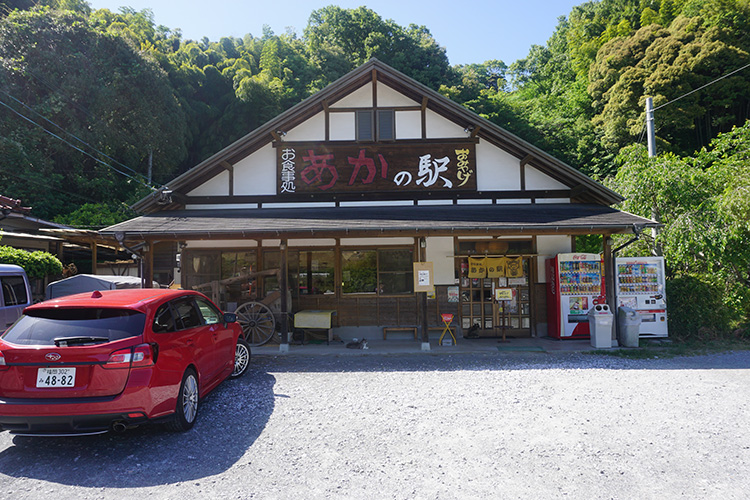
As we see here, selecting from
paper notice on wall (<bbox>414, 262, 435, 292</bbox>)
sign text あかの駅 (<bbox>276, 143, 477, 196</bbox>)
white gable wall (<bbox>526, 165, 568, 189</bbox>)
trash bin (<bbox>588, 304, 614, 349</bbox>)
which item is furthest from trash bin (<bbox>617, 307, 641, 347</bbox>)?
sign text あかの駅 (<bbox>276, 143, 477, 196</bbox>)

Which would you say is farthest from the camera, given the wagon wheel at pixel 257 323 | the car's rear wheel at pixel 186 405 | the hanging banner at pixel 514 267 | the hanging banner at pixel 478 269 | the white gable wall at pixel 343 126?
the white gable wall at pixel 343 126

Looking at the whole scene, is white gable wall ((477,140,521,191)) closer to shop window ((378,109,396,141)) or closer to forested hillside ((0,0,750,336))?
shop window ((378,109,396,141))

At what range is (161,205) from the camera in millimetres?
10828

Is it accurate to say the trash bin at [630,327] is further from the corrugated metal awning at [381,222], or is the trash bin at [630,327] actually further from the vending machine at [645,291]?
the corrugated metal awning at [381,222]

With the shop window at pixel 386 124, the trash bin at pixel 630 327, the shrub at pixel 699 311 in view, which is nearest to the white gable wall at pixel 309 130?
the shop window at pixel 386 124

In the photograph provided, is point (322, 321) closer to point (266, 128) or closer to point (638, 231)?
point (266, 128)

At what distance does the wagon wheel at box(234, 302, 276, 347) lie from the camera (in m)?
9.76

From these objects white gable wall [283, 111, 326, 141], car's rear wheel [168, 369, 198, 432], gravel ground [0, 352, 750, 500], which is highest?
white gable wall [283, 111, 326, 141]

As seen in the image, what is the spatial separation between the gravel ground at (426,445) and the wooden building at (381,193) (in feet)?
13.5

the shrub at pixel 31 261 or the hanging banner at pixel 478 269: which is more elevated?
the shrub at pixel 31 261

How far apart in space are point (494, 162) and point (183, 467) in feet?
31.8

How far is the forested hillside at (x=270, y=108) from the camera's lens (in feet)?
38.6

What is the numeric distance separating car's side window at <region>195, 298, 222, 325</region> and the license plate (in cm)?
194

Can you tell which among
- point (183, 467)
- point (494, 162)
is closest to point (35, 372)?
point (183, 467)
